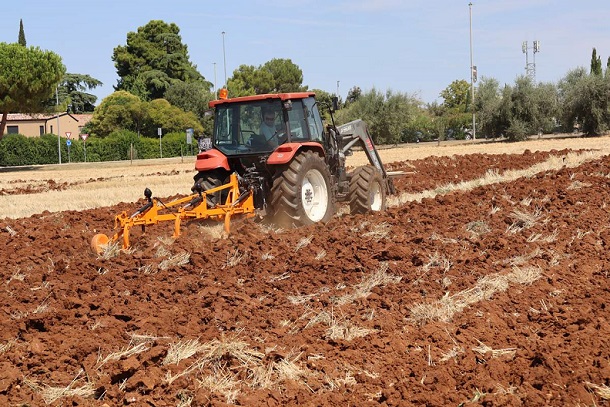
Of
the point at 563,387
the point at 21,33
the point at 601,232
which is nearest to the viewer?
the point at 563,387

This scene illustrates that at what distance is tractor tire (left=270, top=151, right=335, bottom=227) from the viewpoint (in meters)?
10.9

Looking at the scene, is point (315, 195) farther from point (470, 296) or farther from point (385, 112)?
point (385, 112)

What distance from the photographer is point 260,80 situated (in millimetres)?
86438

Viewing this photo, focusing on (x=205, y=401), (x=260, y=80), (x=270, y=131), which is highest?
(x=260, y=80)

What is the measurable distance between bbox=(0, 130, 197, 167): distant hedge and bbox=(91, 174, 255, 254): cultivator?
44.5 metres

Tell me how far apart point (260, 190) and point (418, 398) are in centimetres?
684

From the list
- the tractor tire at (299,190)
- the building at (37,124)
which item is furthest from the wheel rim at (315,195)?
the building at (37,124)

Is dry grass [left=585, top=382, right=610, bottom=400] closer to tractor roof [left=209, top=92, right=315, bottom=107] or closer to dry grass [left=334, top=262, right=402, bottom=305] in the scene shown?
dry grass [left=334, top=262, right=402, bottom=305]

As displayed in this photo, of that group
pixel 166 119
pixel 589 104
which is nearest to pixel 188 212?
pixel 589 104

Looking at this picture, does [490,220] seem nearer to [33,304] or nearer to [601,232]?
[601,232]

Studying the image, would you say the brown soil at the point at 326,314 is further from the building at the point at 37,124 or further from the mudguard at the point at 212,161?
the building at the point at 37,124

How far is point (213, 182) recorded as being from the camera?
11391mm

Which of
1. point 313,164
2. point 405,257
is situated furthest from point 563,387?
point 313,164

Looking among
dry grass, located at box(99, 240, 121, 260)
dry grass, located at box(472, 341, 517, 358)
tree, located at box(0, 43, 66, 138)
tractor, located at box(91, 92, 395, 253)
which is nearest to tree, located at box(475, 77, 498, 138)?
tree, located at box(0, 43, 66, 138)
